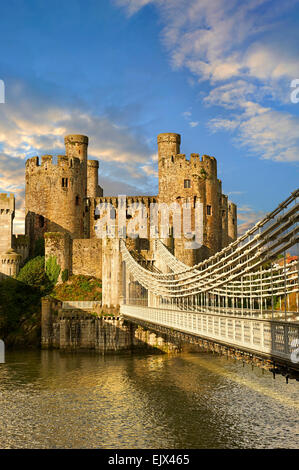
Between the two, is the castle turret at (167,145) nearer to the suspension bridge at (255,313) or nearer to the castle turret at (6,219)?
the castle turret at (6,219)

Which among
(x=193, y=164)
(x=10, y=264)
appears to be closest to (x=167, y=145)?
(x=193, y=164)

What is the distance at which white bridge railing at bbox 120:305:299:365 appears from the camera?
929 cm

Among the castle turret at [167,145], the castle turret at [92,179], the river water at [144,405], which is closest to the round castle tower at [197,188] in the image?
the castle turret at [167,145]

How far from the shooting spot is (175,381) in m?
21.5

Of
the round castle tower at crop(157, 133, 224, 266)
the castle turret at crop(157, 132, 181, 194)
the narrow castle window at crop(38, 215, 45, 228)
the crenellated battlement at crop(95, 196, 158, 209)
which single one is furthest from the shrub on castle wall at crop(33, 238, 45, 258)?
the castle turret at crop(157, 132, 181, 194)

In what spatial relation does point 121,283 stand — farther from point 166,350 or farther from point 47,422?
point 47,422

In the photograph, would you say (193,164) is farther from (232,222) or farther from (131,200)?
(232,222)

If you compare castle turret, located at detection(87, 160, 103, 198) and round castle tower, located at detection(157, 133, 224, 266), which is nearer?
round castle tower, located at detection(157, 133, 224, 266)

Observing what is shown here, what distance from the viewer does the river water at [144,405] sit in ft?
46.8

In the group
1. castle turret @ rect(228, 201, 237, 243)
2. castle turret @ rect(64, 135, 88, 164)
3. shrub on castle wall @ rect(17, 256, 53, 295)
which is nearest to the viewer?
shrub on castle wall @ rect(17, 256, 53, 295)

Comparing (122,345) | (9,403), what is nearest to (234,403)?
(9,403)

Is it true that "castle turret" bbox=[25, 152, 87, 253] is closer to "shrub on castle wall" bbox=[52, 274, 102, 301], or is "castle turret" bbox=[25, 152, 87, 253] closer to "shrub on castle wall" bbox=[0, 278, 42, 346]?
"shrub on castle wall" bbox=[52, 274, 102, 301]

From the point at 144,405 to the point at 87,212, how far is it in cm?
2866
